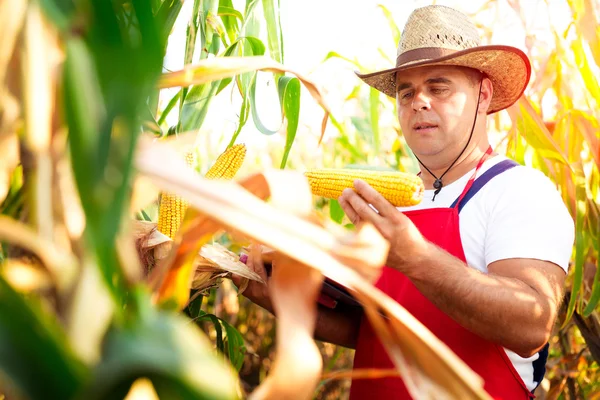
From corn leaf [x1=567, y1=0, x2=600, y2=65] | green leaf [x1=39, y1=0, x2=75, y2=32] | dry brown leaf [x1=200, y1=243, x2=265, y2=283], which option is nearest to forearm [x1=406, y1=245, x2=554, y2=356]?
dry brown leaf [x1=200, y1=243, x2=265, y2=283]

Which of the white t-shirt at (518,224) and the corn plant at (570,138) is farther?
the corn plant at (570,138)

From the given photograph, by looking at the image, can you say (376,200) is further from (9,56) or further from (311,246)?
(9,56)

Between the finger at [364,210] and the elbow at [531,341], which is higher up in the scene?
the finger at [364,210]

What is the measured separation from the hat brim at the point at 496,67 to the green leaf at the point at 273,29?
1.55 ft

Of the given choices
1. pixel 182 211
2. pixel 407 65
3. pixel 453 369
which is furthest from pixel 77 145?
pixel 407 65

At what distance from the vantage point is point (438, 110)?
1963 millimetres

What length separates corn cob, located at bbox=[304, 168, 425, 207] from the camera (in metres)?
1.37

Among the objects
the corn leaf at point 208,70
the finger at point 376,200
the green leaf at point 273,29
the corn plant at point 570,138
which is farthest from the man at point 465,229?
the corn leaf at point 208,70

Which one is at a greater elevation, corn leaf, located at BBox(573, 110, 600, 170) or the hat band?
the hat band

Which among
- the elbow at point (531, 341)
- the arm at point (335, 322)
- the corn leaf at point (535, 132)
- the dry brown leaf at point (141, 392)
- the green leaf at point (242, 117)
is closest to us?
the dry brown leaf at point (141, 392)

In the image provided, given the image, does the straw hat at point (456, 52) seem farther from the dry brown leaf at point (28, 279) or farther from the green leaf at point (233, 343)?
the dry brown leaf at point (28, 279)

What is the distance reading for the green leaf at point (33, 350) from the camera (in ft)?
1.34

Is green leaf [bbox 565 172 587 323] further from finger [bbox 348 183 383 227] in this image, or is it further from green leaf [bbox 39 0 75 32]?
green leaf [bbox 39 0 75 32]

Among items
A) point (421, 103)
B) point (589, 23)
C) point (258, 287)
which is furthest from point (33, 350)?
point (589, 23)
